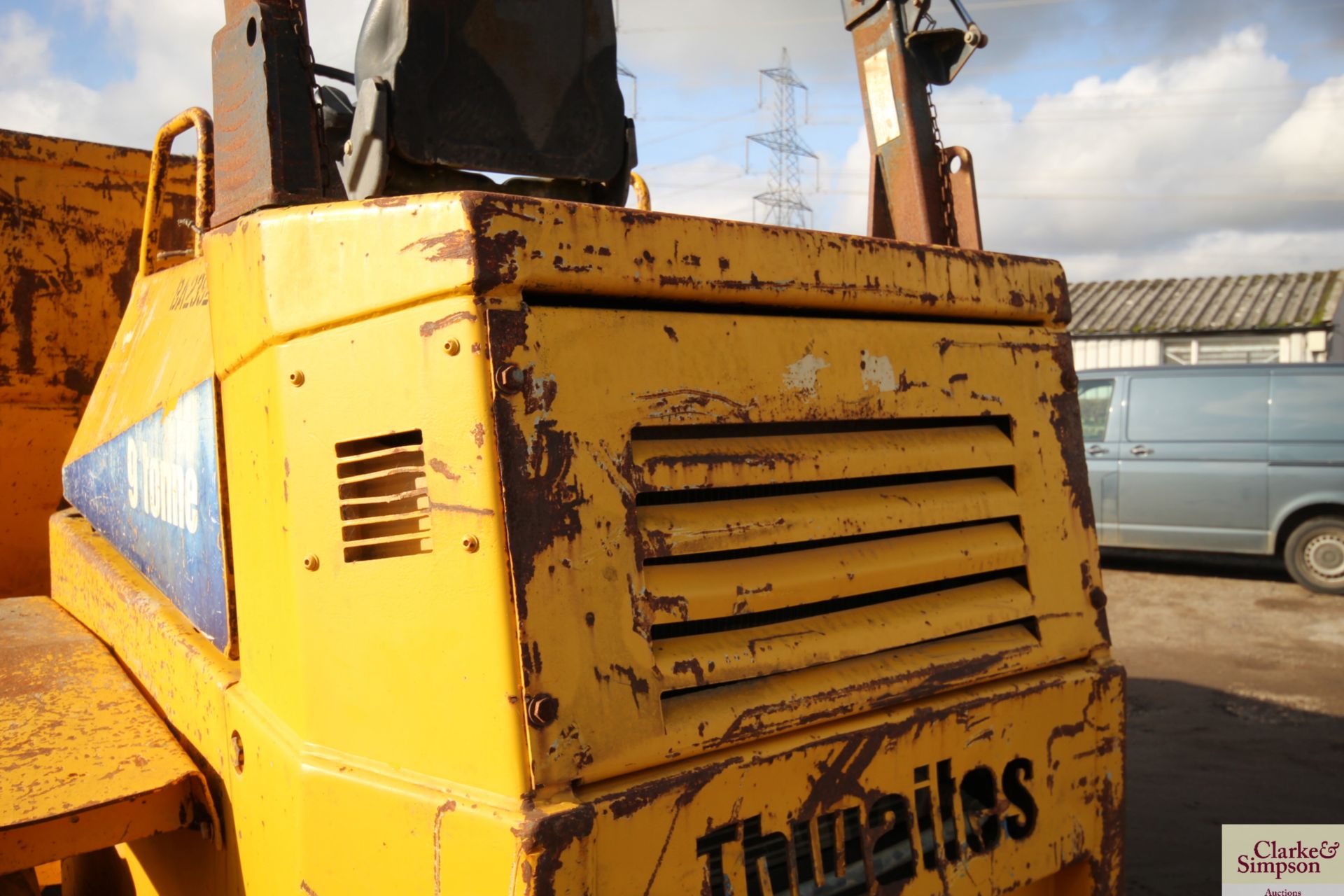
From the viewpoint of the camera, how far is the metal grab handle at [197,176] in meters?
2.39

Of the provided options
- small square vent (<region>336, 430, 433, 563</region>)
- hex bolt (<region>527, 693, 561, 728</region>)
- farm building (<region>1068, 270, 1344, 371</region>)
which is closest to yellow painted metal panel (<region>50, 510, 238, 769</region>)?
small square vent (<region>336, 430, 433, 563</region>)

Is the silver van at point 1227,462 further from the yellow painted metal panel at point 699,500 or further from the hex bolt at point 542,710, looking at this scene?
the hex bolt at point 542,710

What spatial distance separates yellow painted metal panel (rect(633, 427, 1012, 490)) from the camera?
139cm

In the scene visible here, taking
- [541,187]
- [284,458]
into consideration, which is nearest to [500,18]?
[541,187]

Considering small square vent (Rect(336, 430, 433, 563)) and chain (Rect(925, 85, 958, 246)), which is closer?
small square vent (Rect(336, 430, 433, 563))

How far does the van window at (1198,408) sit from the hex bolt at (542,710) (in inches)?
313

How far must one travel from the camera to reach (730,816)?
140 cm

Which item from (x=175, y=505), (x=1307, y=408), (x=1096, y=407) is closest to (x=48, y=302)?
(x=175, y=505)

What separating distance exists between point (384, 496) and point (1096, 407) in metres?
8.26

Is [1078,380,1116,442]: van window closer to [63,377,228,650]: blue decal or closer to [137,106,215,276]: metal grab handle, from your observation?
[137,106,215,276]: metal grab handle

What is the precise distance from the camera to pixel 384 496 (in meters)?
1.35
